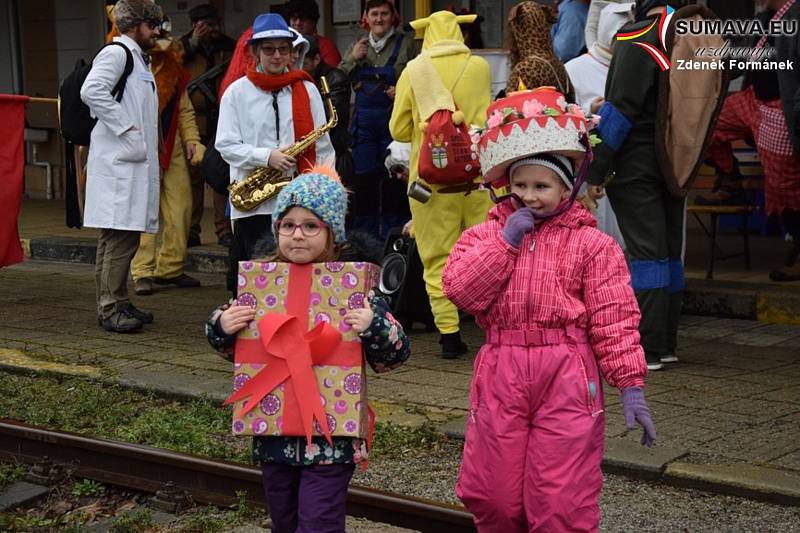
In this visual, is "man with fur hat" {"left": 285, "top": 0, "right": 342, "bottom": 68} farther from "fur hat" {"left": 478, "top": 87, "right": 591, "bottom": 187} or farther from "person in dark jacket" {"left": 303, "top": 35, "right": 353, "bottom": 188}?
"fur hat" {"left": 478, "top": 87, "right": 591, "bottom": 187}

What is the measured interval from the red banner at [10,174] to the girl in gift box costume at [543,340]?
575 cm

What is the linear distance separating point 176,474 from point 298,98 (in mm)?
2738

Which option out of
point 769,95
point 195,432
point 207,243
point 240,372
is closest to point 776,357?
point 769,95

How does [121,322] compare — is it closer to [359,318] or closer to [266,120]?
[266,120]

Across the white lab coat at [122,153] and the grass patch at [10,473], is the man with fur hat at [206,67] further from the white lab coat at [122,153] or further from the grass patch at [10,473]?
the grass patch at [10,473]

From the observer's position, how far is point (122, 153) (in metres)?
9.07

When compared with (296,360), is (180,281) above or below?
below

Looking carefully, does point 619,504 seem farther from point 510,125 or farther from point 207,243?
point 207,243

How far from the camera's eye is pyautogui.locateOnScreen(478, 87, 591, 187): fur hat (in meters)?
4.21

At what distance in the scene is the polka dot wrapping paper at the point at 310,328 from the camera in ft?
13.9

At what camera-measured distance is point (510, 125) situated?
4.25 metres

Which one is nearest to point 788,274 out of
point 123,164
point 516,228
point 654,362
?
point 654,362

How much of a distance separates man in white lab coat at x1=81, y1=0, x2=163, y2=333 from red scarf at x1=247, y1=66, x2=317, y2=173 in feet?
4.86

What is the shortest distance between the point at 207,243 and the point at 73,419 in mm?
5745
